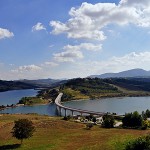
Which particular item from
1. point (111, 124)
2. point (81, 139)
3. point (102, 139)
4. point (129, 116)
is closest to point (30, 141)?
point (81, 139)

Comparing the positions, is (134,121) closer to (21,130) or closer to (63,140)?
(63,140)

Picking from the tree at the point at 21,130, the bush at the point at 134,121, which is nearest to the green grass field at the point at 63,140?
the tree at the point at 21,130

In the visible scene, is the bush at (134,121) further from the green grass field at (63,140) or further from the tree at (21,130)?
the tree at (21,130)

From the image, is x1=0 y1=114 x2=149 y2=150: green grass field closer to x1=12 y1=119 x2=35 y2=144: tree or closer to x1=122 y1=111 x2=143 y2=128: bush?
x1=12 y1=119 x2=35 y2=144: tree

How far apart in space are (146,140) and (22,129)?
30174 mm

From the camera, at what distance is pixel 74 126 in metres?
108

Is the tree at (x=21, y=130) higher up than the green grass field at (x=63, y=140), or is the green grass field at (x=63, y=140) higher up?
the tree at (x=21, y=130)

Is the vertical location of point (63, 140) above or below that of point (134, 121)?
below

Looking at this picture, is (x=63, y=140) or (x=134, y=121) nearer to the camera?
(x=63, y=140)

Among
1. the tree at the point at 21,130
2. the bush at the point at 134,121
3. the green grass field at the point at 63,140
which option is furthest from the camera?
the bush at the point at 134,121

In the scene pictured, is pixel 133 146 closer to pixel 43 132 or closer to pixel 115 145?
pixel 115 145

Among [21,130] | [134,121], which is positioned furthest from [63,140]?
[134,121]

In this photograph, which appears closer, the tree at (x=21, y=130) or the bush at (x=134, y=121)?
the tree at (x=21, y=130)

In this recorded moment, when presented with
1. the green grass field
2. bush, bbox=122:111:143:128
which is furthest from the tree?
bush, bbox=122:111:143:128
